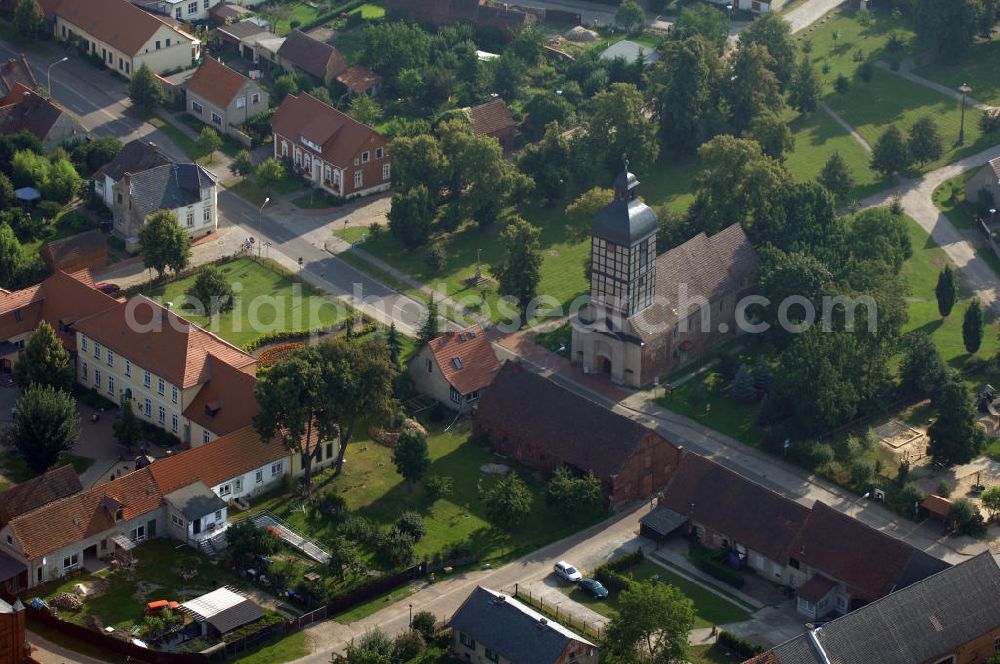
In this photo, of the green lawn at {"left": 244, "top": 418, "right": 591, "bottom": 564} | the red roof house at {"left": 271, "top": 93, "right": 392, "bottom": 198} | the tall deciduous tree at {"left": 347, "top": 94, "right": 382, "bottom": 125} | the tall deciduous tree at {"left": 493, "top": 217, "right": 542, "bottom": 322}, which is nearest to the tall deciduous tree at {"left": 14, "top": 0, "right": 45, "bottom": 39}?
the red roof house at {"left": 271, "top": 93, "right": 392, "bottom": 198}

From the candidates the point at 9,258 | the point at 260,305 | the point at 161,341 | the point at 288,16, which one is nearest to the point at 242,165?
the point at 260,305

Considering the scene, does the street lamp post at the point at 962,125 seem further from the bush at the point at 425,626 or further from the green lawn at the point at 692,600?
the bush at the point at 425,626

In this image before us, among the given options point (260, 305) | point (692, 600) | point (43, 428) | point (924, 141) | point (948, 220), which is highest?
point (924, 141)

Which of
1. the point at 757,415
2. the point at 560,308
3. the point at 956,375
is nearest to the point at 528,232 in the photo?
the point at 560,308

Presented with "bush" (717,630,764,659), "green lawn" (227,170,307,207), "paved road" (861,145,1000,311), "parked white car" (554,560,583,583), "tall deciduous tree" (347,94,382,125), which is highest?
"paved road" (861,145,1000,311)

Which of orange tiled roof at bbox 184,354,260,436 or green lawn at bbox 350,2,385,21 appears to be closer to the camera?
orange tiled roof at bbox 184,354,260,436

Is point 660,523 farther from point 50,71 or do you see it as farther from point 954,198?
point 50,71

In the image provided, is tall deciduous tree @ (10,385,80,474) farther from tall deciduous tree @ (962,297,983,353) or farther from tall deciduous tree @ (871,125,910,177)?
tall deciduous tree @ (871,125,910,177)
